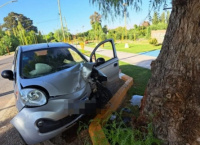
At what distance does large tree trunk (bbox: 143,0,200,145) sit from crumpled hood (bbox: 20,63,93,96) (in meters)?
1.25

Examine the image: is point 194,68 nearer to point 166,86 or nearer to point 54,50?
point 166,86

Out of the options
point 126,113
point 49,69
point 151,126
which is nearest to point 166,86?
point 151,126

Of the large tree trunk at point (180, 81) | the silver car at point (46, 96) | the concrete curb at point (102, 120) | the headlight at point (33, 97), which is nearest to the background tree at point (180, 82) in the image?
the large tree trunk at point (180, 81)

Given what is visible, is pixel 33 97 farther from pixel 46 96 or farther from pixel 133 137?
pixel 133 137

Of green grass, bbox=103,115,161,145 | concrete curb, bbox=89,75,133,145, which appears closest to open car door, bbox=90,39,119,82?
concrete curb, bbox=89,75,133,145

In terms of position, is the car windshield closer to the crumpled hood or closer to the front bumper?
the crumpled hood

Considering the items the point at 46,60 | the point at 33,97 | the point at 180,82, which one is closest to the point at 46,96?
the point at 33,97

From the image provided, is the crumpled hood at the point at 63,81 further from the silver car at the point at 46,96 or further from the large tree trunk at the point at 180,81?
the large tree trunk at the point at 180,81

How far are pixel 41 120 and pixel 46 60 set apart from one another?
63.1 inches

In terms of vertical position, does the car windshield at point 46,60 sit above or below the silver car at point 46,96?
above

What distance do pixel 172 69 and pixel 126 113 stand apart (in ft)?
4.33

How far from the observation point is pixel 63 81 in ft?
8.32

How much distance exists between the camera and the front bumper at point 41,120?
2.13m

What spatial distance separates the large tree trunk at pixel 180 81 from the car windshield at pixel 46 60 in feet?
6.62
